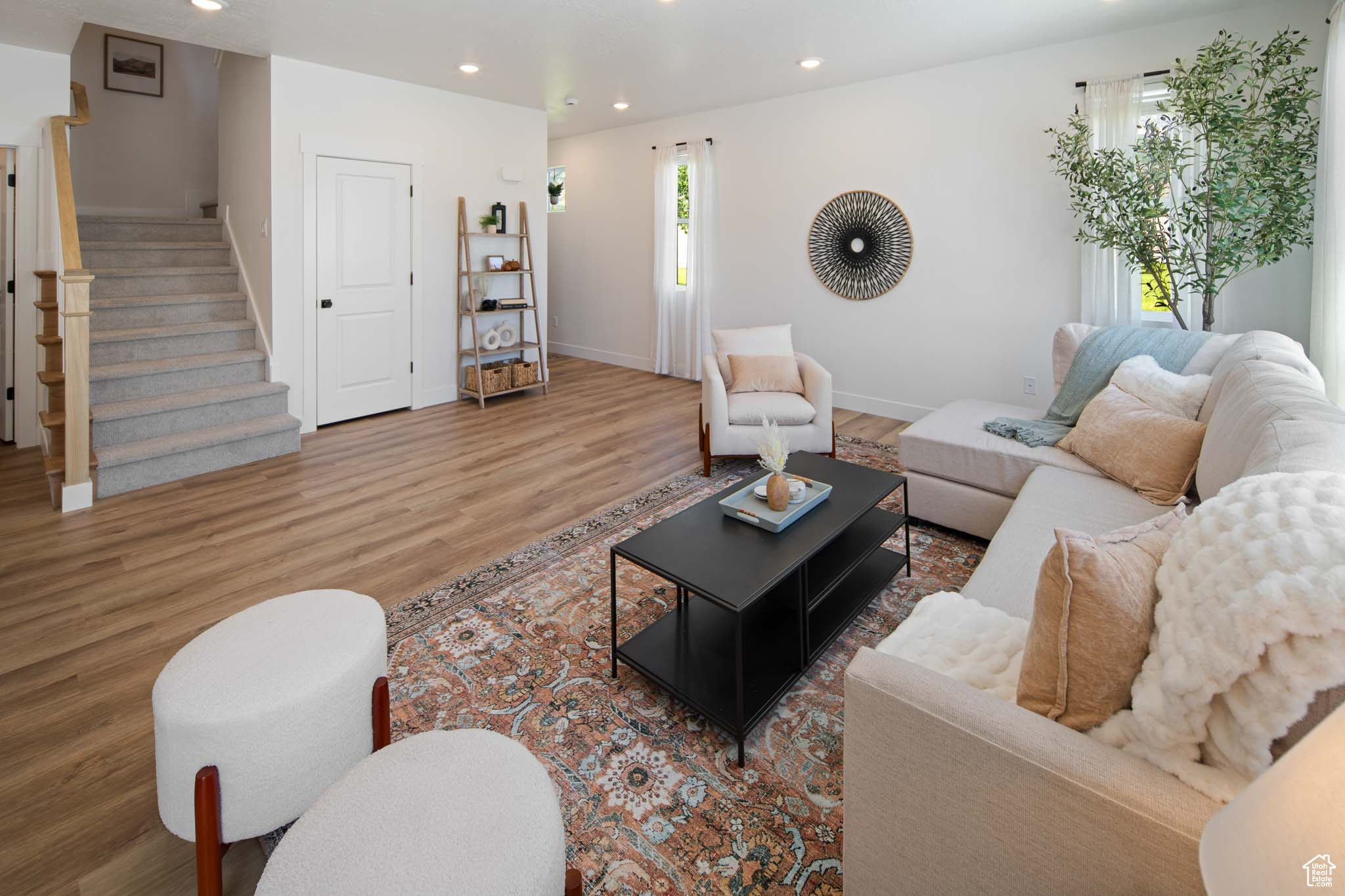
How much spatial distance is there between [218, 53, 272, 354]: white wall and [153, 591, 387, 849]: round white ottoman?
414cm

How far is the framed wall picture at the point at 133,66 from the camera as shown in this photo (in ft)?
19.2

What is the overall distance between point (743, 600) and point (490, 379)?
15.4 feet

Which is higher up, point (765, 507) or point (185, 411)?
point (185, 411)

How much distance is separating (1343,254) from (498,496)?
4.21 metres

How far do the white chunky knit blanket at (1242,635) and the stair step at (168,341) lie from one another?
18.1ft

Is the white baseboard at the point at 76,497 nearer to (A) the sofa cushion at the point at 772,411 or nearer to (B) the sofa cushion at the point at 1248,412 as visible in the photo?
(A) the sofa cushion at the point at 772,411

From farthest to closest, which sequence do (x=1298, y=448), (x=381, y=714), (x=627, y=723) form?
(x=627, y=723) → (x=381, y=714) → (x=1298, y=448)

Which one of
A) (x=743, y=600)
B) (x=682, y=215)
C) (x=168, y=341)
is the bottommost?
(x=743, y=600)

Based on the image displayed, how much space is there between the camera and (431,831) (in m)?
1.04

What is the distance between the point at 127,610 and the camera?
2.55m

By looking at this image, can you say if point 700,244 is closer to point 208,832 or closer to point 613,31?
point 613,31

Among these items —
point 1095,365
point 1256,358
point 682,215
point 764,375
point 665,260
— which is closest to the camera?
point 1256,358

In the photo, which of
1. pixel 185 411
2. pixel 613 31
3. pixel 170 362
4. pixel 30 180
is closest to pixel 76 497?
pixel 185 411

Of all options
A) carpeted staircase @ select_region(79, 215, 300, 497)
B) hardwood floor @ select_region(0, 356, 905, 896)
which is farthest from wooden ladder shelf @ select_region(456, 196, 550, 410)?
carpeted staircase @ select_region(79, 215, 300, 497)
